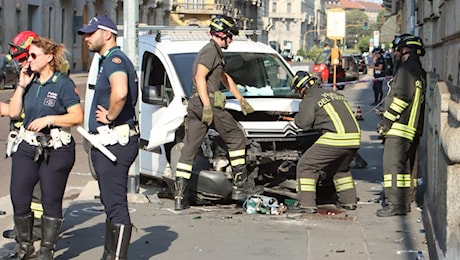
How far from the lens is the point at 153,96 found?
10859 millimetres

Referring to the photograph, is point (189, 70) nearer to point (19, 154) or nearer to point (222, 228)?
point (222, 228)

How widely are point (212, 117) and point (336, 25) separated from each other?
21.4m

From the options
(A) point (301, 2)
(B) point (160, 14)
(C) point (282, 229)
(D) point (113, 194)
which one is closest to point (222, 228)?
(C) point (282, 229)

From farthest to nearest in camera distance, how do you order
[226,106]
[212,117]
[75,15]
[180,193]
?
[75,15]
[226,106]
[180,193]
[212,117]

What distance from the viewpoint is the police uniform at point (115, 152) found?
6.54 m

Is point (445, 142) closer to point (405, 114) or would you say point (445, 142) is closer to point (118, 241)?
point (118, 241)

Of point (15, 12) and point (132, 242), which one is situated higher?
point (15, 12)

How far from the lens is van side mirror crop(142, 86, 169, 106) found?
1069 centimetres

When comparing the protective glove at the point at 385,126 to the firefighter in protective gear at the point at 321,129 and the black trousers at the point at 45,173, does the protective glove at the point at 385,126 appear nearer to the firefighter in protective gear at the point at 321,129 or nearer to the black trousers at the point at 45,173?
the firefighter in protective gear at the point at 321,129

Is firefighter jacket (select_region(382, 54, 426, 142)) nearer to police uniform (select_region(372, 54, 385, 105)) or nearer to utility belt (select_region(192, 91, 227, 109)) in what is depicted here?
utility belt (select_region(192, 91, 227, 109))

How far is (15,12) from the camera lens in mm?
49594

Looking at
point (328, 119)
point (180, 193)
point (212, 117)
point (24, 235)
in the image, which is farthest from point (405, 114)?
point (24, 235)

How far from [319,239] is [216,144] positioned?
7.11 ft

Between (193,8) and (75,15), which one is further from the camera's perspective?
(193,8)
